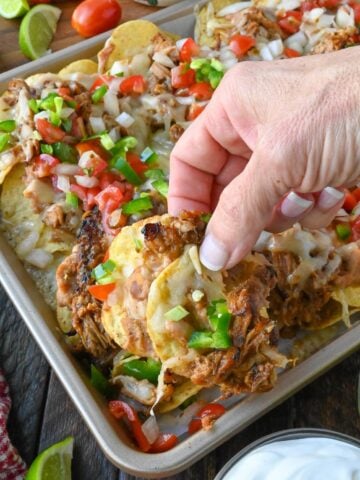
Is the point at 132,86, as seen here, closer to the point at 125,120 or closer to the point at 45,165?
the point at 125,120

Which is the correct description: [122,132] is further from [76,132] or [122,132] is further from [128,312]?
[128,312]

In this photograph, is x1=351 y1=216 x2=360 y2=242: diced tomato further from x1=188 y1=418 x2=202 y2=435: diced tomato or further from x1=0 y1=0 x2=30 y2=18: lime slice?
x1=0 y1=0 x2=30 y2=18: lime slice

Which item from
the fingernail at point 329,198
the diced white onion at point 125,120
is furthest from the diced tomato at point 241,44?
the fingernail at point 329,198

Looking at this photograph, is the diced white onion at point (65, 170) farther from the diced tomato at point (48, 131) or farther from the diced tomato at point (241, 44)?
the diced tomato at point (241, 44)

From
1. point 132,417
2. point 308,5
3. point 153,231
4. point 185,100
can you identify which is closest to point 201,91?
point 185,100

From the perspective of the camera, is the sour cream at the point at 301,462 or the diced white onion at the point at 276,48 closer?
the sour cream at the point at 301,462

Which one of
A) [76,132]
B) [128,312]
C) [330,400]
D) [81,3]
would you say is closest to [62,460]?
[128,312]
